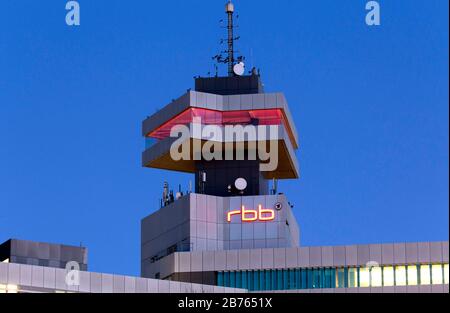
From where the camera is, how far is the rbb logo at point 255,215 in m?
152

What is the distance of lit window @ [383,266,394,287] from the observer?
480 ft

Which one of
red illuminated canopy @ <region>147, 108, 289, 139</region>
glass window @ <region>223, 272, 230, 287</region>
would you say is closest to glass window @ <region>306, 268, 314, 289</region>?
glass window @ <region>223, 272, 230, 287</region>

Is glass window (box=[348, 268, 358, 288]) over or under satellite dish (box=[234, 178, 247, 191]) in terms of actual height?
under

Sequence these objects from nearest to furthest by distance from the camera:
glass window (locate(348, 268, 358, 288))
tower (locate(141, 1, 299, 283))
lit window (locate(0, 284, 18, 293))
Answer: lit window (locate(0, 284, 18, 293)) < glass window (locate(348, 268, 358, 288)) < tower (locate(141, 1, 299, 283))

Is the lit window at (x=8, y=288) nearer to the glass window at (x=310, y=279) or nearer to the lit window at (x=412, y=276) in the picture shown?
the glass window at (x=310, y=279)

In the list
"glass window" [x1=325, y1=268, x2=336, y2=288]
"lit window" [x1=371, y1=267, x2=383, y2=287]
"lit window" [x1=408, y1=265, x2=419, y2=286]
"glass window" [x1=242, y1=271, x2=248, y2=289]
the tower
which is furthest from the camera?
the tower

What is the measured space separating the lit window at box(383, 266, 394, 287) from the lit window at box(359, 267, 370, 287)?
1.56 meters

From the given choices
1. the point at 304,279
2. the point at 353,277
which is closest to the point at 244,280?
the point at 304,279

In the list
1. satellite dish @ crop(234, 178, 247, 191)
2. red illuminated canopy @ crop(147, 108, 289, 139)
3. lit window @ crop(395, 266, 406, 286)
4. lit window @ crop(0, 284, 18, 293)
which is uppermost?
red illuminated canopy @ crop(147, 108, 289, 139)

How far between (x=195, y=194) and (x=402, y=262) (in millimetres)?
20573

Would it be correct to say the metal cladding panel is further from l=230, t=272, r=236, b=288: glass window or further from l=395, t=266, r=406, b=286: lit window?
l=395, t=266, r=406, b=286: lit window

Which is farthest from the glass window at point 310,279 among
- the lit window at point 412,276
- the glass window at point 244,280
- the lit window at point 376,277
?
the lit window at point 412,276
